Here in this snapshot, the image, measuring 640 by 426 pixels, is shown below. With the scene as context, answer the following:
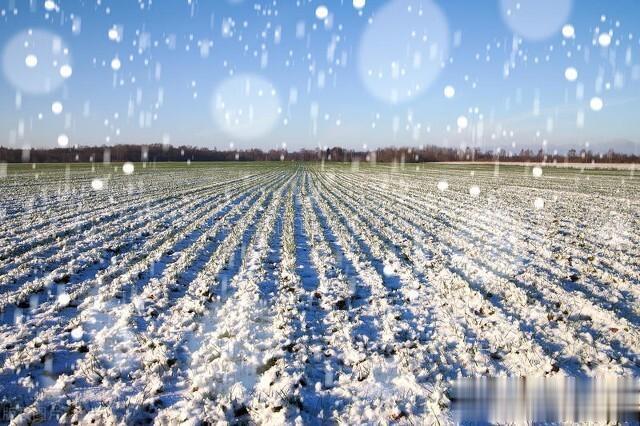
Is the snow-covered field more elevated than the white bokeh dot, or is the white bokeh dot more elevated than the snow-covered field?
the white bokeh dot

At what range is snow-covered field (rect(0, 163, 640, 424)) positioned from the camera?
13.7 ft

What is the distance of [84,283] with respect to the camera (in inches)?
311

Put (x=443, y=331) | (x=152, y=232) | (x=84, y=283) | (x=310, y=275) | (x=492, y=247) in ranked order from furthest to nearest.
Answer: (x=152, y=232), (x=492, y=247), (x=310, y=275), (x=84, y=283), (x=443, y=331)

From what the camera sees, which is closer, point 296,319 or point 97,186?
point 296,319

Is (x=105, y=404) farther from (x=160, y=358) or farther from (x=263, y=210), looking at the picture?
(x=263, y=210)

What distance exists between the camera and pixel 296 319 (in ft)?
20.5

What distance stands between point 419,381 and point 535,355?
167 centimetres

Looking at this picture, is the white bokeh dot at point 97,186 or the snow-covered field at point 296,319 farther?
the white bokeh dot at point 97,186

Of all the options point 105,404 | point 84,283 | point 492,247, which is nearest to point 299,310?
point 105,404

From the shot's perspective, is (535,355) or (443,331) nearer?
(535,355)

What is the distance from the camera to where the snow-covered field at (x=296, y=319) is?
4168 mm

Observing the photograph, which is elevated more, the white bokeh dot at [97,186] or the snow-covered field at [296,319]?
the white bokeh dot at [97,186]

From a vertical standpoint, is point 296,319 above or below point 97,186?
below

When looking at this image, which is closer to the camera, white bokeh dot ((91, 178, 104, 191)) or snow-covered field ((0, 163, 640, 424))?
snow-covered field ((0, 163, 640, 424))
